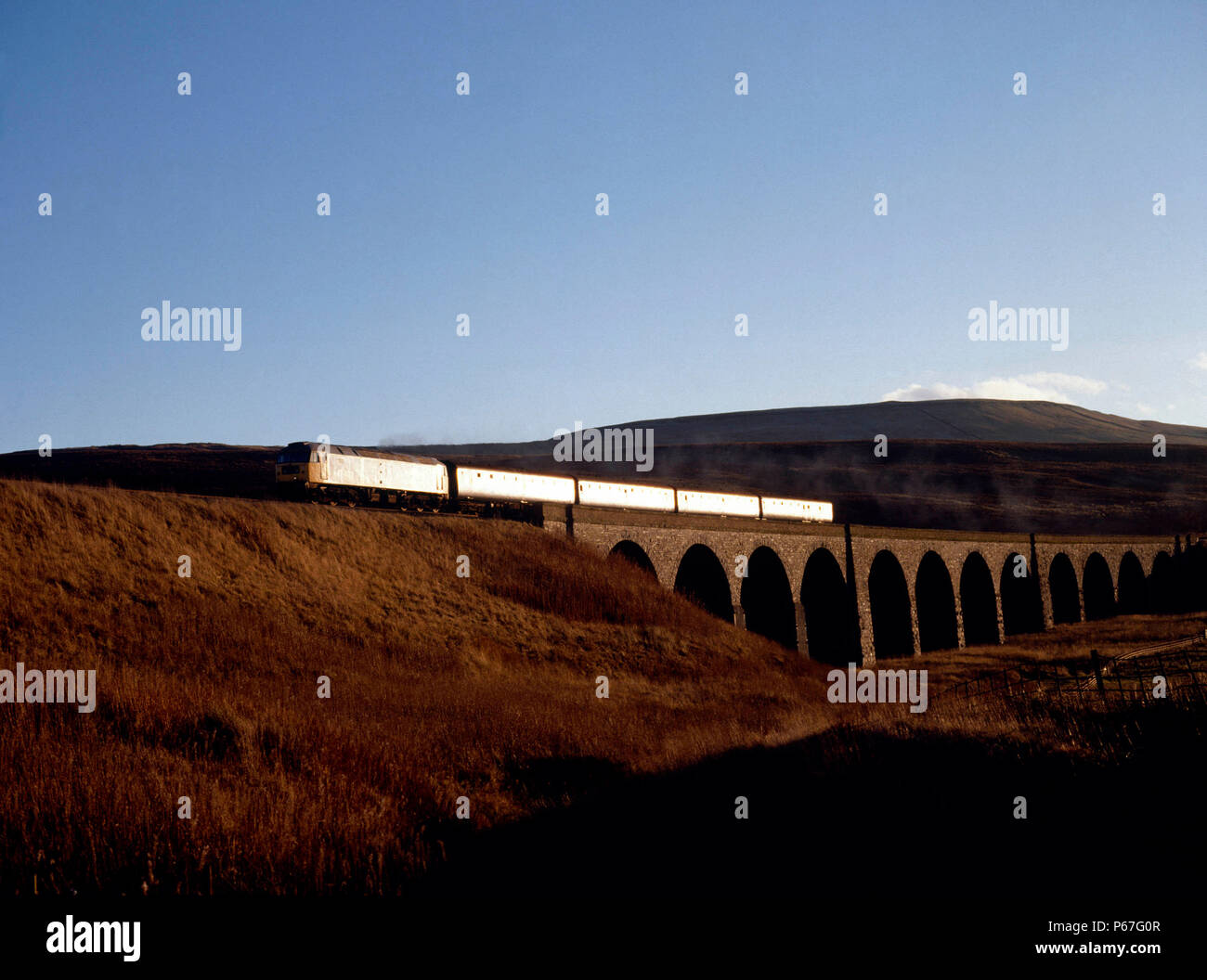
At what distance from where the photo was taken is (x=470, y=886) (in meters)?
8.97

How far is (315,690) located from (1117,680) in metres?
15.9

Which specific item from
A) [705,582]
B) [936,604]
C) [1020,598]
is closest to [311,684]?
[705,582]

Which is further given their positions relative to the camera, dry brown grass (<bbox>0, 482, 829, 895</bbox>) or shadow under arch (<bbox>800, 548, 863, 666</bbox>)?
shadow under arch (<bbox>800, 548, 863, 666</bbox>)

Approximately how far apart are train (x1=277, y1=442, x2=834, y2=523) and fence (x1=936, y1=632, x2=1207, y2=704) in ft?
47.0

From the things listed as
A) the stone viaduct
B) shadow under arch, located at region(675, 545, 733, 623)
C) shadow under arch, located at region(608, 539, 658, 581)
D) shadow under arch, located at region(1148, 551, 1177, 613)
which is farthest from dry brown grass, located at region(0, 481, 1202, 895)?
shadow under arch, located at region(1148, 551, 1177, 613)

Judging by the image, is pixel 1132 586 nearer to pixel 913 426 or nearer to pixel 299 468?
pixel 299 468

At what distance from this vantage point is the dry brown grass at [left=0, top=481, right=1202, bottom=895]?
9.09 meters

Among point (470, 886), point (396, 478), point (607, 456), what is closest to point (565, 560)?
point (396, 478)

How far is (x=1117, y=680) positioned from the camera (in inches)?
758

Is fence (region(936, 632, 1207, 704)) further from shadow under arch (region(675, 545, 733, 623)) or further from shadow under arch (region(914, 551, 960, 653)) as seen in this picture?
shadow under arch (region(914, 551, 960, 653))

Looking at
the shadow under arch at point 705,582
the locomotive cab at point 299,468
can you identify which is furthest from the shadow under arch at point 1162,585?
the locomotive cab at point 299,468

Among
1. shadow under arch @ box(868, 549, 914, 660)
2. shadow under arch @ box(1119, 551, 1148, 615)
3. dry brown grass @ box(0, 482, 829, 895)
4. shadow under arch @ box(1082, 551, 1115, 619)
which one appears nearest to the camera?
dry brown grass @ box(0, 482, 829, 895)
